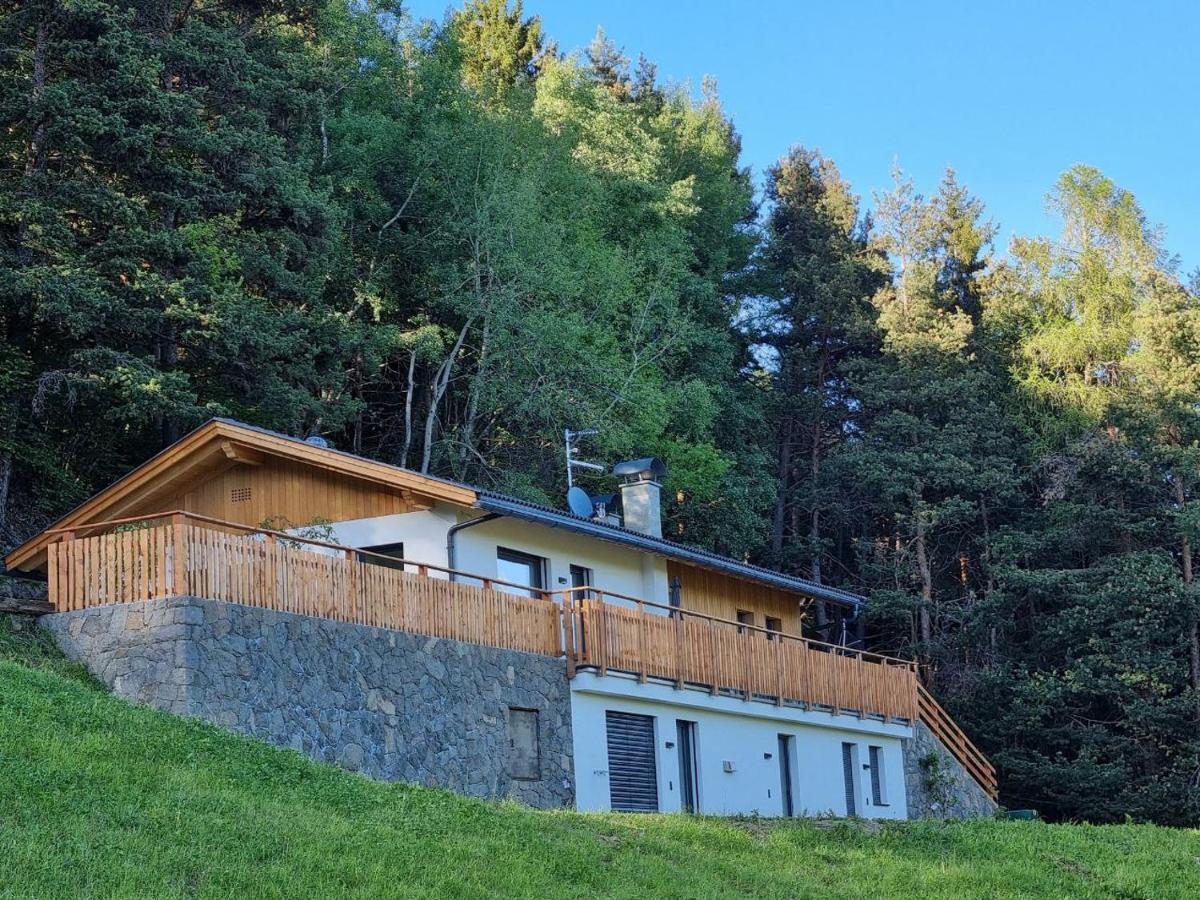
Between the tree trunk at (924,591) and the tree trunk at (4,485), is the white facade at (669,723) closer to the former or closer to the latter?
the tree trunk at (4,485)

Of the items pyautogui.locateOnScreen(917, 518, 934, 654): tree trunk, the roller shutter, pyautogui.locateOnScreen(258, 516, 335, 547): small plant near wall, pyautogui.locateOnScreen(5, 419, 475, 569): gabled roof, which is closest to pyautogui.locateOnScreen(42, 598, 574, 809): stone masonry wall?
pyautogui.locateOnScreen(5, 419, 475, 569): gabled roof

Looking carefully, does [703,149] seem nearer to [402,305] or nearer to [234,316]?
[402,305]

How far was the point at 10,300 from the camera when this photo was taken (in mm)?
28047

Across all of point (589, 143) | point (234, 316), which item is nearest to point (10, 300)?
point (234, 316)

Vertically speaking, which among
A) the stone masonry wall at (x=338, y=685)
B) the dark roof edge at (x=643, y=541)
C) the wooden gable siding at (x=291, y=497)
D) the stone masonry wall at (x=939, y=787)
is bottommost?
the stone masonry wall at (x=939, y=787)

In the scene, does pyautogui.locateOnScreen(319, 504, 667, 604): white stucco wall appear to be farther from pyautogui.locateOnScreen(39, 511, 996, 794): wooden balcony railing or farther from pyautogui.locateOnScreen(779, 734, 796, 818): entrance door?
pyautogui.locateOnScreen(779, 734, 796, 818): entrance door

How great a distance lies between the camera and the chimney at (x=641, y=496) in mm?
31891

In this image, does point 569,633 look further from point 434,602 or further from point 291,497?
point 291,497

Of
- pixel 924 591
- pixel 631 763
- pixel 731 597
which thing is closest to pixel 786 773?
pixel 731 597

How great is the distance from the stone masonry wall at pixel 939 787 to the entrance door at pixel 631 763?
399 inches

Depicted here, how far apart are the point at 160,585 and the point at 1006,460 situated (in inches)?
1358

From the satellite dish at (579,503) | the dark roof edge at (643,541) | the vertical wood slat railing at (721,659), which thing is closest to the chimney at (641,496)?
the satellite dish at (579,503)

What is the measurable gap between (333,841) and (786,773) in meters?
17.2

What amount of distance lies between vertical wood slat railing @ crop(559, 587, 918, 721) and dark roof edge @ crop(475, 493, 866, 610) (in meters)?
1.05
